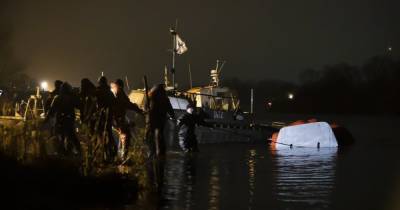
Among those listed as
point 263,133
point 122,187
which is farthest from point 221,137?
point 122,187

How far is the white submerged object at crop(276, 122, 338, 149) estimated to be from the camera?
2531cm

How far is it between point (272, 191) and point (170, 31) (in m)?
20.2

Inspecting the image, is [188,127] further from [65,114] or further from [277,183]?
[277,183]

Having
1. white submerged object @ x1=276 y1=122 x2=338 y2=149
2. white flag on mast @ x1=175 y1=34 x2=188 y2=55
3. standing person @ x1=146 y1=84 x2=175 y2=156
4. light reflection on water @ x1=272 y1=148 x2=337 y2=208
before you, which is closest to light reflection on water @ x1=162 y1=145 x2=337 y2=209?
light reflection on water @ x1=272 y1=148 x2=337 y2=208

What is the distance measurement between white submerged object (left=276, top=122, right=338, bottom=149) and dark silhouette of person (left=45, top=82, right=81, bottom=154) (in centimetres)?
1315

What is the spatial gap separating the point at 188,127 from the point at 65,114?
5126mm

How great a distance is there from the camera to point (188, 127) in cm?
1836

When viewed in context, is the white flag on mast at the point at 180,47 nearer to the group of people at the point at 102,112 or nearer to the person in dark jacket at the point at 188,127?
the person in dark jacket at the point at 188,127

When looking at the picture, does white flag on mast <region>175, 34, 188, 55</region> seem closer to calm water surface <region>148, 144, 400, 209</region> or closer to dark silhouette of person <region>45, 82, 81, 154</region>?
calm water surface <region>148, 144, 400, 209</region>

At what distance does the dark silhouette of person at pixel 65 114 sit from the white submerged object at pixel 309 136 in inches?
518

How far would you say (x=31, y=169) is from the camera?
9.66 metres

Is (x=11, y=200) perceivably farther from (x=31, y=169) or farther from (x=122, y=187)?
(x=122, y=187)

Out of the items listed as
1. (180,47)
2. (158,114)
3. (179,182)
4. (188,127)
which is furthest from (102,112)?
(180,47)

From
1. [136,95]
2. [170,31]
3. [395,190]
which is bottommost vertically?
[395,190]
